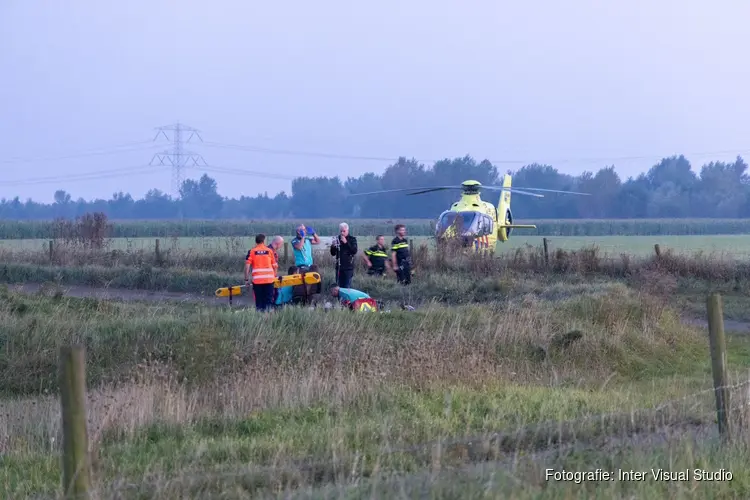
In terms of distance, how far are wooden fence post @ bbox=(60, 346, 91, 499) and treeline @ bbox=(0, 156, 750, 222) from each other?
267 ft

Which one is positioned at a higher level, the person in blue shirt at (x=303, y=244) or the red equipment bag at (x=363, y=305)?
the person in blue shirt at (x=303, y=244)

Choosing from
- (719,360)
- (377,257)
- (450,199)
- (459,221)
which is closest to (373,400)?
(719,360)

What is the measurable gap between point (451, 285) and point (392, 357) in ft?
35.8

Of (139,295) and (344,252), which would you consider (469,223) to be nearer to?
(139,295)

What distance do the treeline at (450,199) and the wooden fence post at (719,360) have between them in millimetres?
78362

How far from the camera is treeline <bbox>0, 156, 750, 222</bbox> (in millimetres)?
112438

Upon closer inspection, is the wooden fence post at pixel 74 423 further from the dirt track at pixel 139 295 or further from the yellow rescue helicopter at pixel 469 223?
the yellow rescue helicopter at pixel 469 223

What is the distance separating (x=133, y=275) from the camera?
89.7ft

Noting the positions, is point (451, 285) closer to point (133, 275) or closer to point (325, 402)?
point (133, 275)

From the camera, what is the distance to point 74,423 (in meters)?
4.92

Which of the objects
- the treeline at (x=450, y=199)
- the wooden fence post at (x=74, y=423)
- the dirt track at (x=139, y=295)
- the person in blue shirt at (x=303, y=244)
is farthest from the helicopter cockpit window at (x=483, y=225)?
the treeline at (x=450, y=199)

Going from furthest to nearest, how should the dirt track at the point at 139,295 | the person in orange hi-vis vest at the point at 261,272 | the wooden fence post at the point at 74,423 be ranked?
1. the dirt track at the point at 139,295
2. the person in orange hi-vis vest at the point at 261,272
3. the wooden fence post at the point at 74,423

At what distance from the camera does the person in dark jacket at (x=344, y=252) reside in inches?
739

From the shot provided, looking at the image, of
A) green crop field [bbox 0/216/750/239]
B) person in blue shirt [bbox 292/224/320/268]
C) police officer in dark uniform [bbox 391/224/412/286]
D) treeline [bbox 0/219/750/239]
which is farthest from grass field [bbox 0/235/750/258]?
person in blue shirt [bbox 292/224/320/268]
